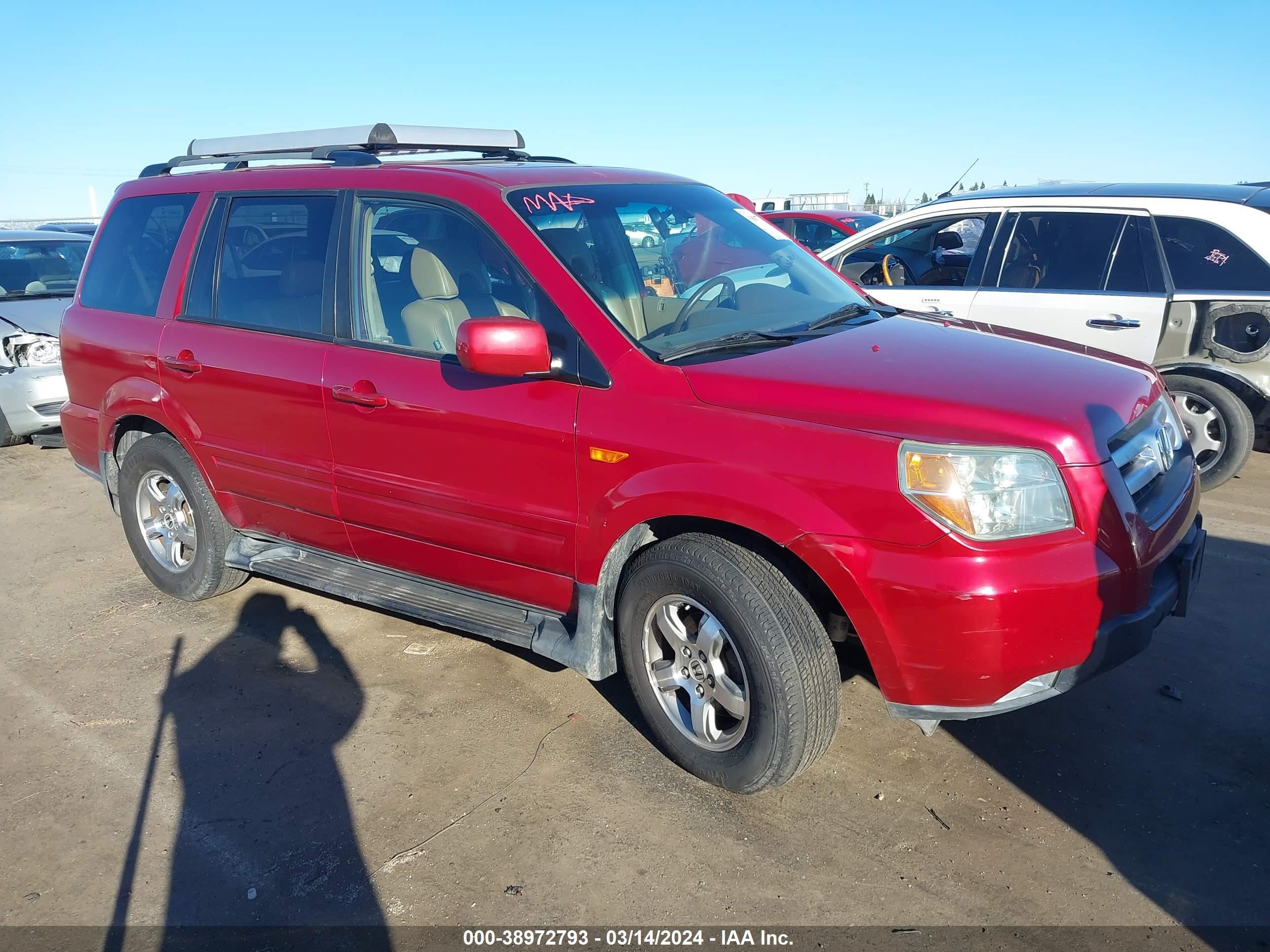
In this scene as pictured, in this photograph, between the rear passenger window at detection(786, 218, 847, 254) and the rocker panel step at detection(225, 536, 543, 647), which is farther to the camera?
the rear passenger window at detection(786, 218, 847, 254)

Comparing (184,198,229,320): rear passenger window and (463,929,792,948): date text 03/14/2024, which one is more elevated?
(184,198,229,320): rear passenger window

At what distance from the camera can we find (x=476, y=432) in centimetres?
346

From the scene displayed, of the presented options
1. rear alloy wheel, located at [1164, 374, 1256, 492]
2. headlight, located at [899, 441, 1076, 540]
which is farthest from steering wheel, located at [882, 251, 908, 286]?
headlight, located at [899, 441, 1076, 540]

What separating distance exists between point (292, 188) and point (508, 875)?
2917mm

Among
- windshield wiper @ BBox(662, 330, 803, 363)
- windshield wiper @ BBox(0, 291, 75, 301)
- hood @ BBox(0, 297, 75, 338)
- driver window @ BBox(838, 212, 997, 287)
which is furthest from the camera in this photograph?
windshield wiper @ BBox(0, 291, 75, 301)

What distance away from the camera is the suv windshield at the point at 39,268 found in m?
8.65

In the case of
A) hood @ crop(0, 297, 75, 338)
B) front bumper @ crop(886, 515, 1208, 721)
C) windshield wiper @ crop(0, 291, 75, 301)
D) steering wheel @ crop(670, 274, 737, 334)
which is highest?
steering wheel @ crop(670, 274, 737, 334)

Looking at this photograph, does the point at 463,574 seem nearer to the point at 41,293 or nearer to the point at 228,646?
the point at 228,646

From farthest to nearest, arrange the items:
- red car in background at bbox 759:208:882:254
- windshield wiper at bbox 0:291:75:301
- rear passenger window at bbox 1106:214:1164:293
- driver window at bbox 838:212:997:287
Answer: red car in background at bbox 759:208:882:254 < windshield wiper at bbox 0:291:75:301 < driver window at bbox 838:212:997:287 < rear passenger window at bbox 1106:214:1164:293

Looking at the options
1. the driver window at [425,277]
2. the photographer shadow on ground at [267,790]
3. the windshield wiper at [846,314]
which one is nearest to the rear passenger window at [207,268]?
the driver window at [425,277]

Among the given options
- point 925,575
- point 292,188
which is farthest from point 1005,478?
point 292,188

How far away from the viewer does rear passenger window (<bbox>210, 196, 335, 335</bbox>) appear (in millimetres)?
4008

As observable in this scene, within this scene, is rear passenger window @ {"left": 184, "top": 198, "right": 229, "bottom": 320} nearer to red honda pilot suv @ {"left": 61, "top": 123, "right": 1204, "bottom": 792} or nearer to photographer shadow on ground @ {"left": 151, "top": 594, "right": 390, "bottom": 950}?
red honda pilot suv @ {"left": 61, "top": 123, "right": 1204, "bottom": 792}

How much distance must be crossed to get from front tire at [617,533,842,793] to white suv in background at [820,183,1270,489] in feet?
11.1
